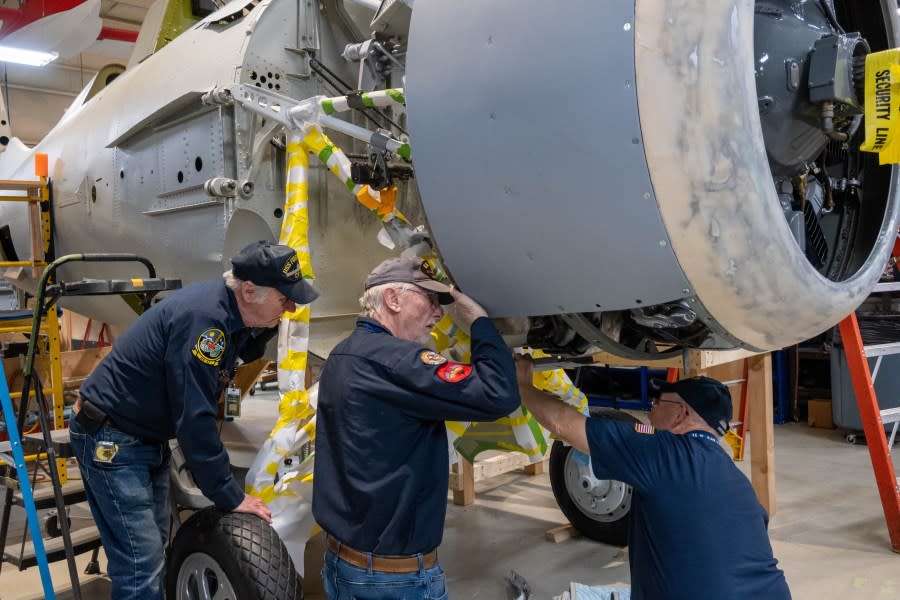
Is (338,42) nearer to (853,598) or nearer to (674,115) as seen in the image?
(674,115)

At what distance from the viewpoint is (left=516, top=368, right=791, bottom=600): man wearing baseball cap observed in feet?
6.85

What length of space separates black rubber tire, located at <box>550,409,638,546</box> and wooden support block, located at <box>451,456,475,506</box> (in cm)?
73

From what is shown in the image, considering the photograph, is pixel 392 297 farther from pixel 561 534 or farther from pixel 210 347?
pixel 561 534

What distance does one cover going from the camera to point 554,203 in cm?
181

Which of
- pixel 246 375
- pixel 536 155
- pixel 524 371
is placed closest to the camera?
pixel 536 155

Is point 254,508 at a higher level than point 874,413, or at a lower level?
higher

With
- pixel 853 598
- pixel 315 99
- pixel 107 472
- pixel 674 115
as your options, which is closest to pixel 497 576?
pixel 853 598

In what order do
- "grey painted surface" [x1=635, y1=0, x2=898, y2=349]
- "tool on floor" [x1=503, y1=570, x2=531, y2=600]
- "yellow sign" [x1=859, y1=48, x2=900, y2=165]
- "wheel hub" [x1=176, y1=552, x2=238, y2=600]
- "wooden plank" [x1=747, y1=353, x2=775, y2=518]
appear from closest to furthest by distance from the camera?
"grey painted surface" [x1=635, y1=0, x2=898, y2=349], "yellow sign" [x1=859, y1=48, x2=900, y2=165], "wheel hub" [x1=176, y1=552, x2=238, y2=600], "tool on floor" [x1=503, y1=570, x2=531, y2=600], "wooden plank" [x1=747, y1=353, x2=775, y2=518]

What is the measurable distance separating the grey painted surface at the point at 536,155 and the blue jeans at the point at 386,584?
31.5 inches

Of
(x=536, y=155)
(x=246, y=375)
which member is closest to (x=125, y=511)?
(x=536, y=155)

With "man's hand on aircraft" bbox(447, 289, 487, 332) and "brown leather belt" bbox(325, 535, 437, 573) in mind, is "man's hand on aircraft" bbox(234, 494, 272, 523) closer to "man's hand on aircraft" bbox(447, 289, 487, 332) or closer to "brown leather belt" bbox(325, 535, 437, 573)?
"brown leather belt" bbox(325, 535, 437, 573)

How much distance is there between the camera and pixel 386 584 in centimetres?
204

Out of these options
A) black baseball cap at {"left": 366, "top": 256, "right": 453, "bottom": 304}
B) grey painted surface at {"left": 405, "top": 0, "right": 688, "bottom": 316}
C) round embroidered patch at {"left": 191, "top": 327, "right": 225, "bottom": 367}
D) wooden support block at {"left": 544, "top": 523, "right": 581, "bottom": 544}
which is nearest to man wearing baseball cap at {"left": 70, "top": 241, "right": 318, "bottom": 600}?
round embroidered patch at {"left": 191, "top": 327, "right": 225, "bottom": 367}

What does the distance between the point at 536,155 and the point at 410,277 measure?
23.1 inches
